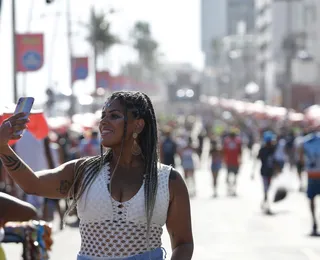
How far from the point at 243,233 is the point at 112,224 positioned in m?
13.3

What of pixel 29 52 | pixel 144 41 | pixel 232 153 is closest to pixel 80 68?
pixel 29 52

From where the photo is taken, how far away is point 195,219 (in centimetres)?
2116

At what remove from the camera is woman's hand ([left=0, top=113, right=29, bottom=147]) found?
515cm

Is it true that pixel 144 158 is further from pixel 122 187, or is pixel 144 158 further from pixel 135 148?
pixel 122 187

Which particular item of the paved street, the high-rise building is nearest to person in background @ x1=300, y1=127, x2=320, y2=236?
the paved street

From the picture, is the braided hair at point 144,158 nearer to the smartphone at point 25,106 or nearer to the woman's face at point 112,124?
the woman's face at point 112,124

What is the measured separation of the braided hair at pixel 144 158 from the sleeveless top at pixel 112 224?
33mm

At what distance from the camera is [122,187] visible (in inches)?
207

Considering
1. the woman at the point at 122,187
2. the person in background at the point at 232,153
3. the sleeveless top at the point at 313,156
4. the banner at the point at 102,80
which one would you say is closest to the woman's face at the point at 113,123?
the woman at the point at 122,187

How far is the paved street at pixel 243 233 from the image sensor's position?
1510 centimetres

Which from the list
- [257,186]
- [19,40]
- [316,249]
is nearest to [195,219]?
[316,249]

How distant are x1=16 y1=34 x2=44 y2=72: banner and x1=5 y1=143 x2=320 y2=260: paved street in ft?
16.7

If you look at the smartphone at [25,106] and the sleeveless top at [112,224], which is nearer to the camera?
the sleeveless top at [112,224]

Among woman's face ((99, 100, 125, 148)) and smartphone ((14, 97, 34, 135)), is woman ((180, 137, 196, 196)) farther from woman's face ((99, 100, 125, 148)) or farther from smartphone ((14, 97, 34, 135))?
woman's face ((99, 100, 125, 148))
